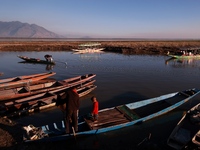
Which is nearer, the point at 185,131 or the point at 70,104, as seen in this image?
the point at 70,104

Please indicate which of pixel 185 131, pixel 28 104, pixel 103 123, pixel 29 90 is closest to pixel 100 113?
pixel 103 123

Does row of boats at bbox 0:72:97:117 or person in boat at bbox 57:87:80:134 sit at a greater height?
person in boat at bbox 57:87:80:134

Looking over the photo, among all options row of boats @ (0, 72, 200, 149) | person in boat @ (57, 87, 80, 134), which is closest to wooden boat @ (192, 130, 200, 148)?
row of boats @ (0, 72, 200, 149)

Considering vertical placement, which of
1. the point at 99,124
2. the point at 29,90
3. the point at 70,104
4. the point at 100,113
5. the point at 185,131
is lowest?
the point at 185,131

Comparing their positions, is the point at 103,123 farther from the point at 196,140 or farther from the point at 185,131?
the point at 196,140

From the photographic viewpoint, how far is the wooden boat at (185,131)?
838 cm

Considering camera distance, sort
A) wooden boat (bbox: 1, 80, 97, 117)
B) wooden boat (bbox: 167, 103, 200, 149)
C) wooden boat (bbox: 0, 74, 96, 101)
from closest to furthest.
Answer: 1. wooden boat (bbox: 167, 103, 200, 149)
2. wooden boat (bbox: 1, 80, 97, 117)
3. wooden boat (bbox: 0, 74, 96, 101)

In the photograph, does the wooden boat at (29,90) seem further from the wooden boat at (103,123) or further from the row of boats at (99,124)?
the wooden boat at (103,123)

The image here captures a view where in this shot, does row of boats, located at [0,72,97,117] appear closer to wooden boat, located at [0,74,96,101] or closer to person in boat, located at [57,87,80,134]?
wooden boat, located at [0,74,96,101]

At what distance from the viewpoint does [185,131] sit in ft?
31.3

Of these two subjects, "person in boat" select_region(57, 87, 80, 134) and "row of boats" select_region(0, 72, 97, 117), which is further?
"row of boats" select_region(0, 72, 97, 117)

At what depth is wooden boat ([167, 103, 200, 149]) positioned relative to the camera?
27.5 feet

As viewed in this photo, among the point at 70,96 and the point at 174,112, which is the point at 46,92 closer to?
the point at 70,96

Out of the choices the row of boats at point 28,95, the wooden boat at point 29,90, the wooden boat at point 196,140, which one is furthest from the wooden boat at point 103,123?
the wooden boat at point 29,90
